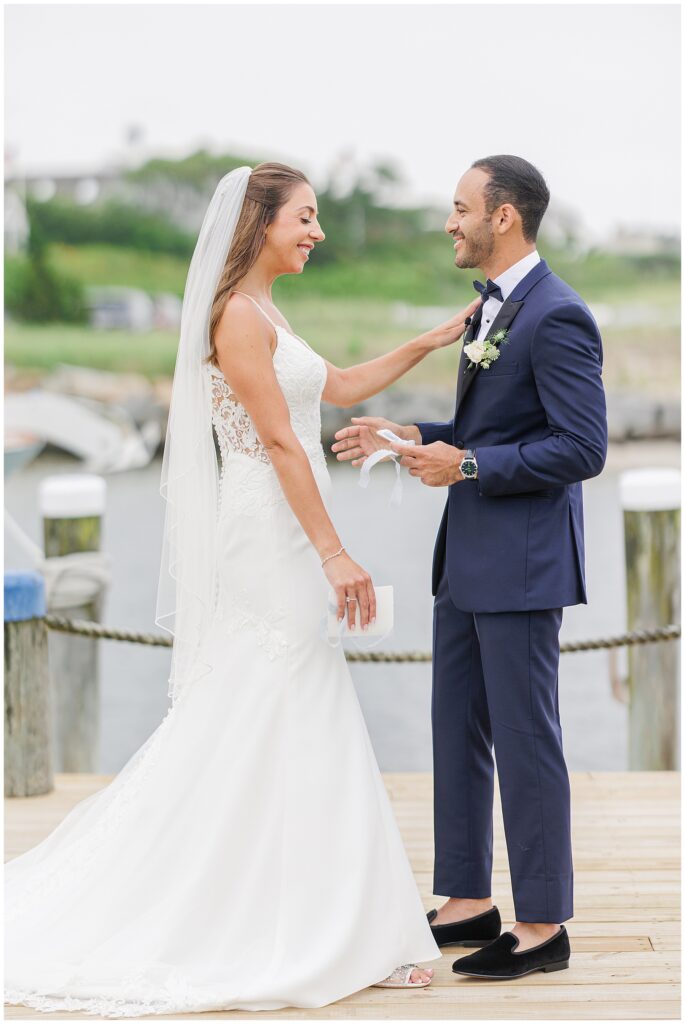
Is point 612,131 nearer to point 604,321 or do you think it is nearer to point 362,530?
point 604,321

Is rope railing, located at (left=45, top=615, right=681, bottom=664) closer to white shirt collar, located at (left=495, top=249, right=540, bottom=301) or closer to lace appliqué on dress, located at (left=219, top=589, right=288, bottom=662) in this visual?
lace appliqué on dress, located at (left=219, top=589, right=288, bottom=662)

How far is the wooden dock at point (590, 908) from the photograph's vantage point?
2.66 meters

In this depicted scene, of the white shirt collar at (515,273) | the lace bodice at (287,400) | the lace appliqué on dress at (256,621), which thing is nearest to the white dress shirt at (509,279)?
the white shirt collar at (515,273)

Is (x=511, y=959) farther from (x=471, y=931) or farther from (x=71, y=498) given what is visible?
(x=71, y=498)

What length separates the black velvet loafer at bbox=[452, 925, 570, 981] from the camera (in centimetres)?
280

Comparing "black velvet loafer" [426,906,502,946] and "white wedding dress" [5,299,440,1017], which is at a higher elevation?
"white wedding dress" [5,299,440,1017]

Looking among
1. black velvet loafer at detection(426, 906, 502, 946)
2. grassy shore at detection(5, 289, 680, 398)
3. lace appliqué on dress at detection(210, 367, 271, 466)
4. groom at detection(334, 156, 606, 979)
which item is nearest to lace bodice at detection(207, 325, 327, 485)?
lace appliqué on dress at detection(210, 367, 271, 466)

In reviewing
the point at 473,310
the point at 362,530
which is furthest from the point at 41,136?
the point at 473,310

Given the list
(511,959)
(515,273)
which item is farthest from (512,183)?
(511,959)

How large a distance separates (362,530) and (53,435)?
7004 millimetres

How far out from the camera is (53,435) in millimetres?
23250

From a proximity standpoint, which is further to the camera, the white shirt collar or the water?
the water

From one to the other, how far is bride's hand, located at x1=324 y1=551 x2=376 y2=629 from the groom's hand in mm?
261

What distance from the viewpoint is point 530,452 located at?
266 cm
